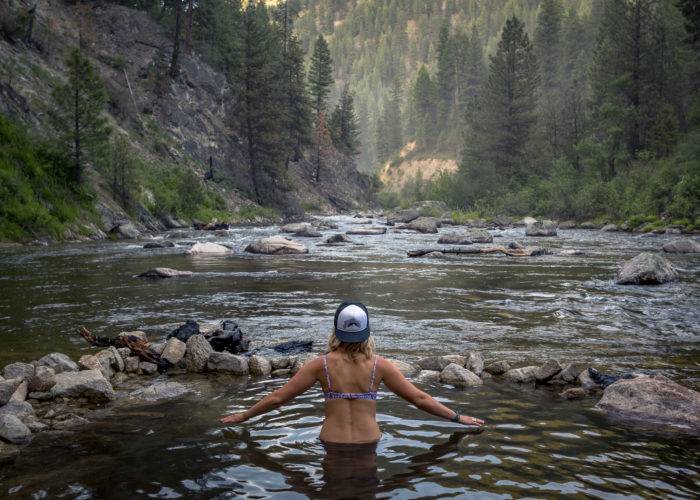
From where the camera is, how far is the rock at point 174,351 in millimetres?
9086

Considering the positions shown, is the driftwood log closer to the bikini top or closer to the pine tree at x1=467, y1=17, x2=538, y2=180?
the bikini top

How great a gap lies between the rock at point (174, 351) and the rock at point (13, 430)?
3102 mm

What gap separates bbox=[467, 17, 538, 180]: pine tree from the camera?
222 ft

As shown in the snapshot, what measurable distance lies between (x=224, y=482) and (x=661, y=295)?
13.7 metres

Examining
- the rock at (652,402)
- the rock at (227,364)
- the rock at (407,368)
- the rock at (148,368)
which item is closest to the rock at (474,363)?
the rock at (407,368)

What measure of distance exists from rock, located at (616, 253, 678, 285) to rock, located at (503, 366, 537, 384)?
1026 centimetres

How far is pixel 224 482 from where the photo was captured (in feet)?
16.1

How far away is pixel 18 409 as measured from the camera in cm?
660

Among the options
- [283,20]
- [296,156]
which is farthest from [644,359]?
[283,20]

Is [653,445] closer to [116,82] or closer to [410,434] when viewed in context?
[410,434]

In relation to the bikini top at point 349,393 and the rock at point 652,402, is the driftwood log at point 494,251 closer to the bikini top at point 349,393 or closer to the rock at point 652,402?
the rock at point 652,402

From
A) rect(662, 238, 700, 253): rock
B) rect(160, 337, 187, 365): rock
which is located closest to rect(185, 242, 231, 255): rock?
rect(160, 337, 187, 365): rock

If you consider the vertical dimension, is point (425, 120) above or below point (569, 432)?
above

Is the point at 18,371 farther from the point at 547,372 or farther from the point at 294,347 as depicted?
the point at 547,372
